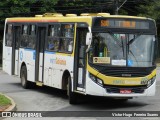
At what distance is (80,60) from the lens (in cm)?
1591

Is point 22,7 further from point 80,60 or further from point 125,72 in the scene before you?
point 125,72

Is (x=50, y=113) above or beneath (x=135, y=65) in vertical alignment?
beneath

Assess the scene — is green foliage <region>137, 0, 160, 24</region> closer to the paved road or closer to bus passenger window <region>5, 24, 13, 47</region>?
bus passenger window <region>5, 24, 13, 47</region>

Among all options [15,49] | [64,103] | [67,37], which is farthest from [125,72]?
[15,49]

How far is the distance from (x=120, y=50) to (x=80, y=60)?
144cm

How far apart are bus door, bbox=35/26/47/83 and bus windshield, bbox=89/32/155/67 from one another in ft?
16.1

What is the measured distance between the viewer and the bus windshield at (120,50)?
15.0 m

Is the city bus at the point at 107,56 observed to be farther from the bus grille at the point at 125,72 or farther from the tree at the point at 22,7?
the tree at the point at 22,7

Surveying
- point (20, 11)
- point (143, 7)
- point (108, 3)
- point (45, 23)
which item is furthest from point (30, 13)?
point (45, 23)

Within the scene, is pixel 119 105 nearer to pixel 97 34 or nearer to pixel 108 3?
pixel 97 34

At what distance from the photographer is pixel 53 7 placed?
53.1m

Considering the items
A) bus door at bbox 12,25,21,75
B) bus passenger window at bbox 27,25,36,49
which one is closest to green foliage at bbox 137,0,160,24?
bus door at bbox 12,25,21,75

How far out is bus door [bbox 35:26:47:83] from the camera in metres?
19.7

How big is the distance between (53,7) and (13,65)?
2995 cm
